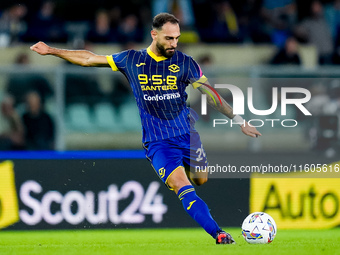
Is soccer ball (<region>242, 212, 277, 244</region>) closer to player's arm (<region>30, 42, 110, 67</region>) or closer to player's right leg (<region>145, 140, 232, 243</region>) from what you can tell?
player's right leg (<region>145, 140, 232, 243</region>)

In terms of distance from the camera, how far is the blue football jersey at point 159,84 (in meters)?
7.97

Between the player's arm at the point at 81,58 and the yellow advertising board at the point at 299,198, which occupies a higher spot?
the player's arm at the point at 81,58

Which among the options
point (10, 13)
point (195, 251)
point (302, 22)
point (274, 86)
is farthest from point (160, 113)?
point (302, 22)

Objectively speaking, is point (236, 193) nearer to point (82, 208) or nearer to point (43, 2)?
point (82, 208)

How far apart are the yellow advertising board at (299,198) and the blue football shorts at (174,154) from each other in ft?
9.14

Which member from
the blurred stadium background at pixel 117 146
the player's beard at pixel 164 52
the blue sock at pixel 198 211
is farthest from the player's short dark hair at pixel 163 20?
the blurred stadium background at pixel 117 146

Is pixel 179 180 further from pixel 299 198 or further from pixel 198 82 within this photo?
pixel 299 198

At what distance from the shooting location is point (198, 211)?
7629 millimetres

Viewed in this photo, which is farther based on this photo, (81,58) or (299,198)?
(299,198)

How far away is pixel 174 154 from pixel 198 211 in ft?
2.21

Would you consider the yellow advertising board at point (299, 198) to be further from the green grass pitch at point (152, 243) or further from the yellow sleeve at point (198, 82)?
the yellow sleeve at point (198, 82)

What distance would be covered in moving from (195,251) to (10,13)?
25.3 feet

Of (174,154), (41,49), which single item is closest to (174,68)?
(174,154)

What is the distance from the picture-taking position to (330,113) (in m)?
11.3
